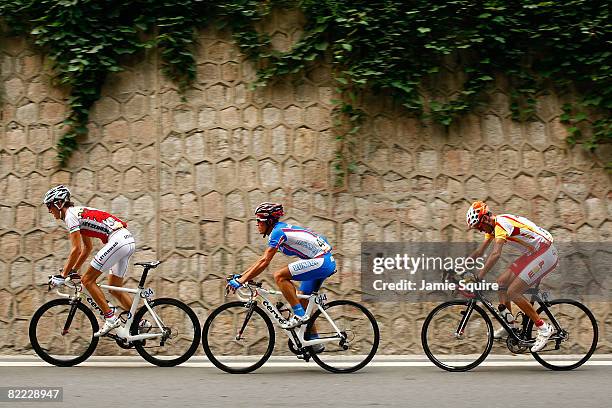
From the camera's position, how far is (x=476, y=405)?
22.0 ft

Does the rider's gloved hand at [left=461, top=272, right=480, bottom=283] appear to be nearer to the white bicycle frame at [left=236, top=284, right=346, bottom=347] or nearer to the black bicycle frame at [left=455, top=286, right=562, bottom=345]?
the black bicycle frame at [left=455, top=286, right=562, bottom=345]

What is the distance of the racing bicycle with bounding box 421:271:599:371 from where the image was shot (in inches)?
335

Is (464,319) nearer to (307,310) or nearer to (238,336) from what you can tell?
(307,310)

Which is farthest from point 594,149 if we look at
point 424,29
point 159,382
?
point 159,382

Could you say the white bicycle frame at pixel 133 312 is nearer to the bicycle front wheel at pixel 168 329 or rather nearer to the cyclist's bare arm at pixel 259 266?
the bicycle front wheel at pixel 168 329

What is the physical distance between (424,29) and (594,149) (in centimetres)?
274

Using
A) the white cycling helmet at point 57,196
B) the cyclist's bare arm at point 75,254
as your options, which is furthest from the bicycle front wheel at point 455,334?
the white cycling helmet at point 57,196

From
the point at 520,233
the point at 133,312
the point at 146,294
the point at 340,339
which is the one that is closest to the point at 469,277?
the point at 520,233

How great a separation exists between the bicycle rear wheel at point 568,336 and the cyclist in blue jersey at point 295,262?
247 cm

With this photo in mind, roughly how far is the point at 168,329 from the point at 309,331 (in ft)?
5.46

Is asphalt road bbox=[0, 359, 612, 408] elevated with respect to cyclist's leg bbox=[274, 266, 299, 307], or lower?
lower

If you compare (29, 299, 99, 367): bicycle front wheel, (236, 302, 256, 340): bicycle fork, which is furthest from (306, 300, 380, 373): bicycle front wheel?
(29, 299, 99, 367): bicycle front wheel

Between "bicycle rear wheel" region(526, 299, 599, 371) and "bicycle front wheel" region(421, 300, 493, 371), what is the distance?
53 cm

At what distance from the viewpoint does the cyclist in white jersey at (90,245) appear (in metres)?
8.68
